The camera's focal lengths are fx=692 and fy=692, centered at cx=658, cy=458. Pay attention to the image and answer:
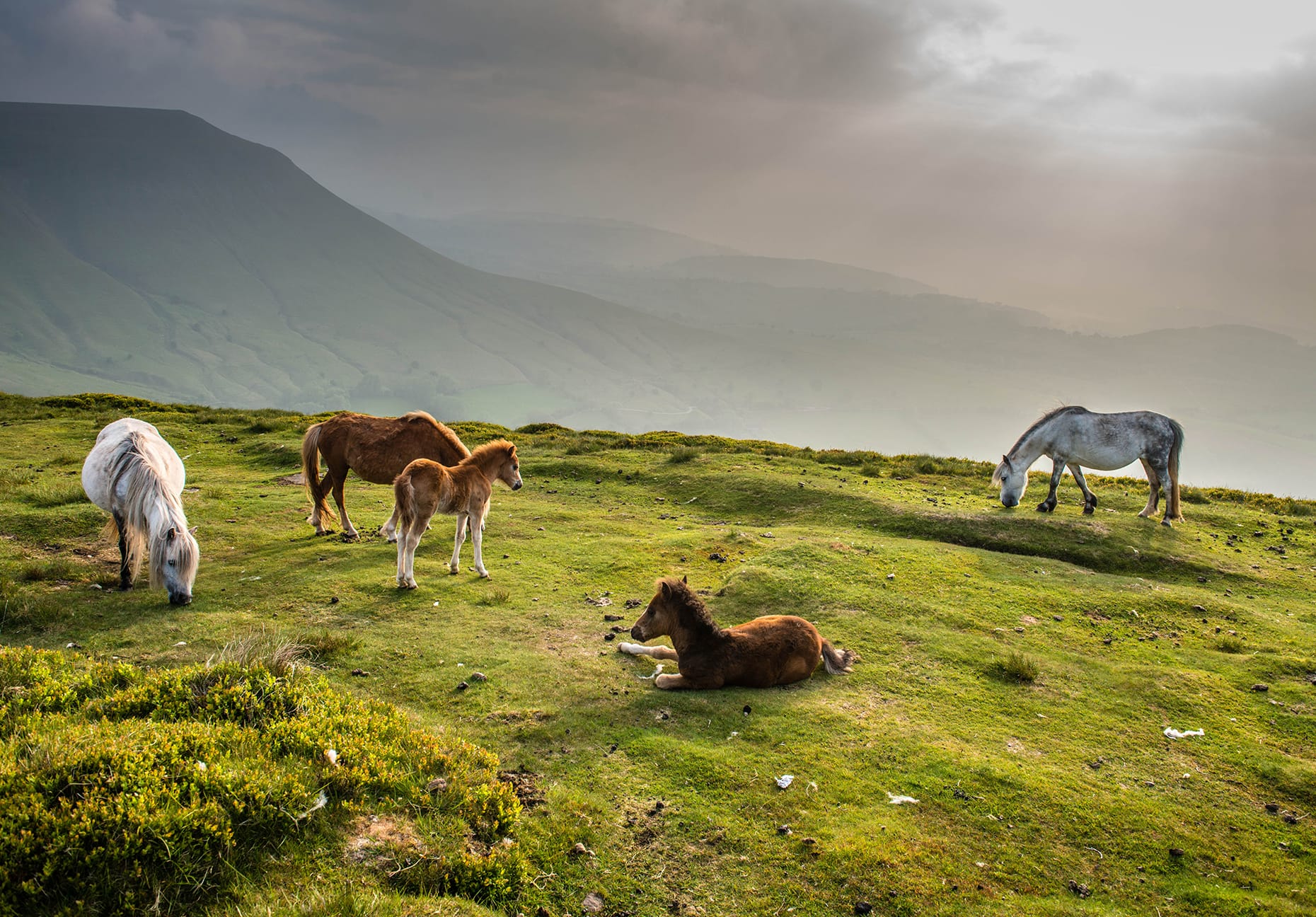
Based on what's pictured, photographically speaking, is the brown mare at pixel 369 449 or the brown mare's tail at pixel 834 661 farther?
the brown mare at pixel 369 449

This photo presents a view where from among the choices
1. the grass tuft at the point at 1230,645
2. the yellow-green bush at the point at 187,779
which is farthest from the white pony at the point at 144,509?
the grass tuft at the point at 1230,645

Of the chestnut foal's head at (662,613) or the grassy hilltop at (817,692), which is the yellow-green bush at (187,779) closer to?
the grassy hilltop at (817,692)

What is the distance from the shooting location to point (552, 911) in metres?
4.69

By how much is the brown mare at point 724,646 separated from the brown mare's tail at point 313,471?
28.4ft

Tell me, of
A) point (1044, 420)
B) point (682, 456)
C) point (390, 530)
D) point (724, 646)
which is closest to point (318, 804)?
point (724, 646)

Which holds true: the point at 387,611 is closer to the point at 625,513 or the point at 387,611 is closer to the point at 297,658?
the point at 297,658

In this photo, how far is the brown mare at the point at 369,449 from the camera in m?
14.0

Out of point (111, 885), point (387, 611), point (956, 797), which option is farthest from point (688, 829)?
point (387, 611)

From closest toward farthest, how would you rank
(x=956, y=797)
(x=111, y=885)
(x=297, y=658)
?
(x=111, y=885) < (x=956, y=797) < (x=297, y=658)

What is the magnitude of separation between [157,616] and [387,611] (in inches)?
112

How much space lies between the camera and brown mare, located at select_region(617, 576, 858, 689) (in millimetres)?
7957

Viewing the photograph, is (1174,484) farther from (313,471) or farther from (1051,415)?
(313,471)

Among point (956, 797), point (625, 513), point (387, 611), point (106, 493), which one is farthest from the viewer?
point (625, 513)

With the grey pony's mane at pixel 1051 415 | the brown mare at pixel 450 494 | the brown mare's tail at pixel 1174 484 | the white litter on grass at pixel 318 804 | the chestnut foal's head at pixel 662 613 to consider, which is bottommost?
the white litter on grass at pixel 318 804
